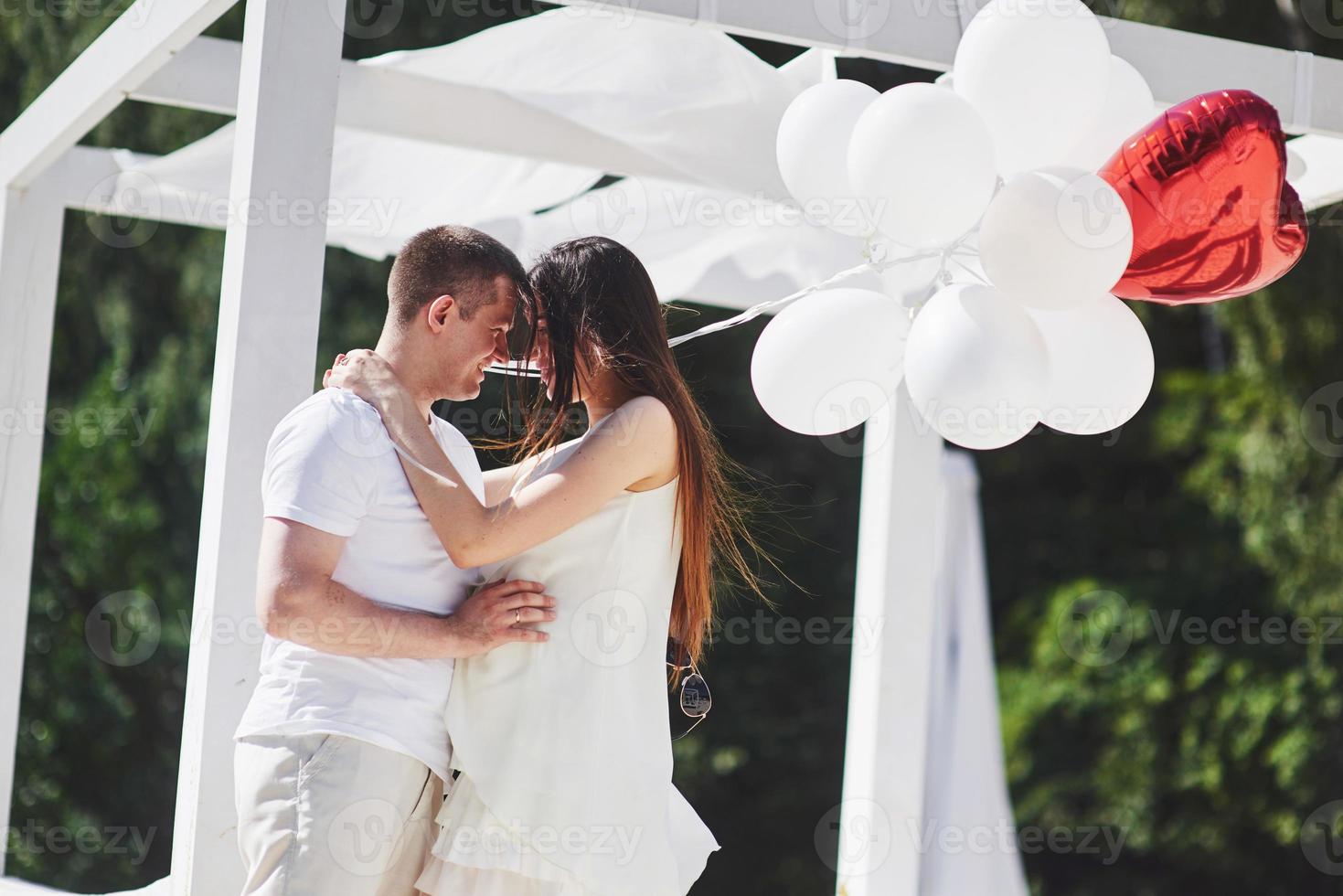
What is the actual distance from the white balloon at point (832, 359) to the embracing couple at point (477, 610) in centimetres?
18

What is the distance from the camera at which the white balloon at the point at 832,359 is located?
2287mm

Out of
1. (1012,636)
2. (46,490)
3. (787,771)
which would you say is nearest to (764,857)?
(787,771)

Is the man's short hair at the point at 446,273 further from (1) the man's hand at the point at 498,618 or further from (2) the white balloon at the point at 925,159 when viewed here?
(2) the white balloon at the point at 925,159

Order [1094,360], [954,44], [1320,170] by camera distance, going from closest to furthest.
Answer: [1094,360]
[954,44]
[1320,170]

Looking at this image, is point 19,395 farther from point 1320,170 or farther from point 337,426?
point 1320,170

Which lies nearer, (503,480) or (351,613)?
(351,613)

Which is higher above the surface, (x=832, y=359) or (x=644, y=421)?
(x=832, y=359)

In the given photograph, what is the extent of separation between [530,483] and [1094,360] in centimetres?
98

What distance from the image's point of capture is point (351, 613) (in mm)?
2025

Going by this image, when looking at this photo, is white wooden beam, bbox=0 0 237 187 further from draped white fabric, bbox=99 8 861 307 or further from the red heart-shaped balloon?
the red heart-shaped balloon

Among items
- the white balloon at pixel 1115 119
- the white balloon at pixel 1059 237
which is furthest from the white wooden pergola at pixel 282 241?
the white balloon at pixel 1059 237

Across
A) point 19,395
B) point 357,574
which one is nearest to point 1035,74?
point 357,574

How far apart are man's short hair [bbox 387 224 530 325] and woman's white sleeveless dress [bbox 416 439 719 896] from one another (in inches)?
11.9

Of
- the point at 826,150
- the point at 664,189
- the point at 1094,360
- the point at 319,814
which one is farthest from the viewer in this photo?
the point at 664,189
